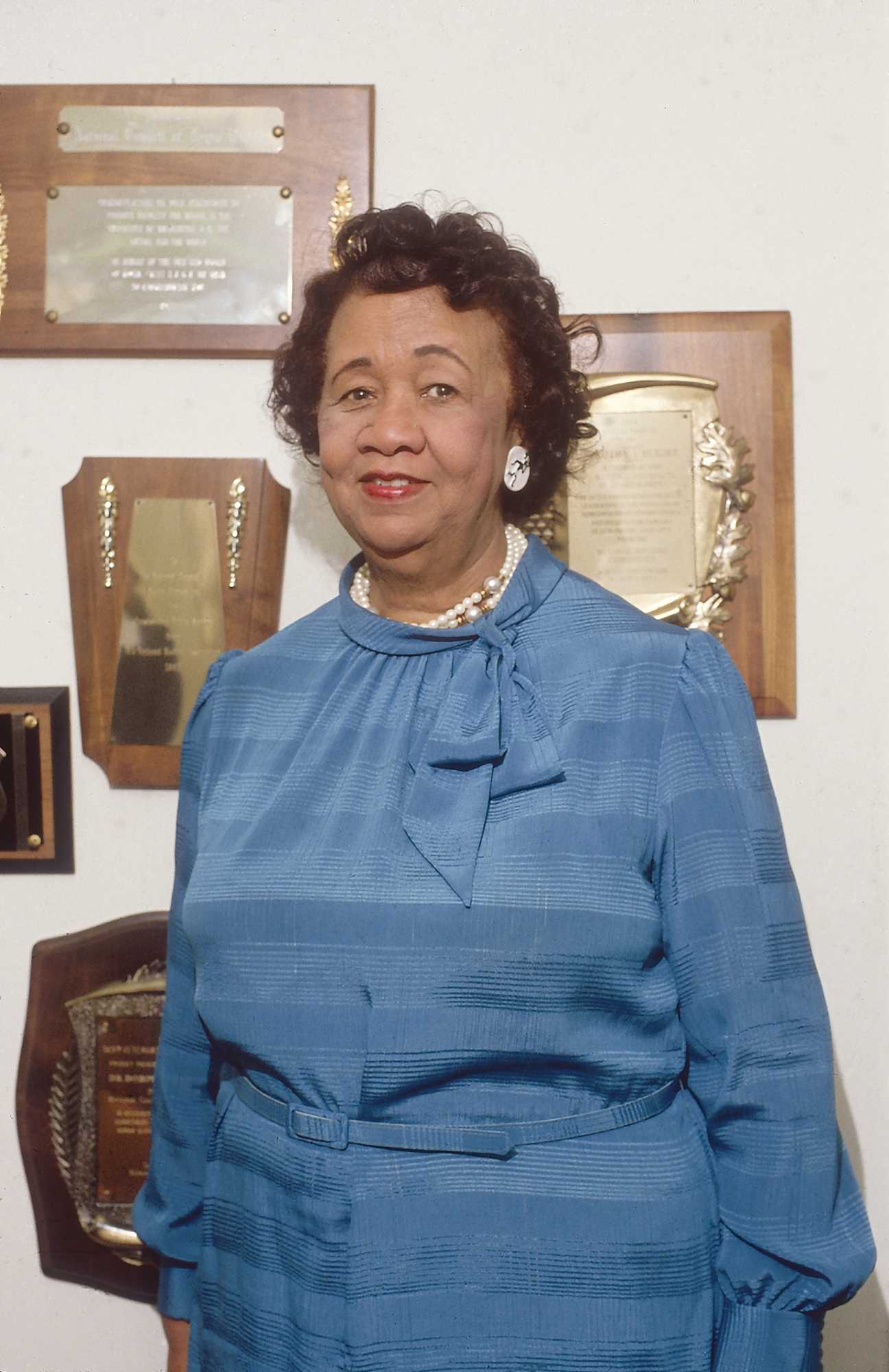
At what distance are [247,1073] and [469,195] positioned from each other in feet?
3.47

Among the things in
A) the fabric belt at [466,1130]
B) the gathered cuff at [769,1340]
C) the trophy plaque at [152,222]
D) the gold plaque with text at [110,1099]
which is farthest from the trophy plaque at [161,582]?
the gathered cuff at [769,1340]

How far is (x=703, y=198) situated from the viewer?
1478 mm

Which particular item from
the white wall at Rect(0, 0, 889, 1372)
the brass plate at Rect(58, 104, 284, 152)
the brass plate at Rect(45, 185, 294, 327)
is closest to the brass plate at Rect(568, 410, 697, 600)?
the white wall at Rect(0, 0, 889, 1372)

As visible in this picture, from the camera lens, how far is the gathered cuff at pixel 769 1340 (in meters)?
0.95

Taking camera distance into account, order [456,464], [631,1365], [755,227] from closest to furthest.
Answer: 1. [631,1365]
2. [456,464]
3. [755,227]

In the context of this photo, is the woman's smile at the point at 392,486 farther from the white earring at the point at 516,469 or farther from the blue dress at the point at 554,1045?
the blue dress at the point at 554,1045

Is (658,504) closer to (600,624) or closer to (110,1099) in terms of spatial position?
(600,624)

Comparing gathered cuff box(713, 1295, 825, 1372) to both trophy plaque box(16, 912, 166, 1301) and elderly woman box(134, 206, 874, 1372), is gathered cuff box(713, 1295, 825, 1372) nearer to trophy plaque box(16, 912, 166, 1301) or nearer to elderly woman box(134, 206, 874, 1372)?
elderly woman box(134, 206, 874, 1372)

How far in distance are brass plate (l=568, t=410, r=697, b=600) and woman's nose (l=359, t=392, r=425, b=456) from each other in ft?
1.47

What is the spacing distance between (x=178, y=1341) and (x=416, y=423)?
0.94 meters

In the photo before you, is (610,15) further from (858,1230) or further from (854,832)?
(858,1230)

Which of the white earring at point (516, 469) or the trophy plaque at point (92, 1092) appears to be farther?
the trophy plaque at point (92, 1092)

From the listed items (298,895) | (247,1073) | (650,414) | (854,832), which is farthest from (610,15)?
(247,1073)

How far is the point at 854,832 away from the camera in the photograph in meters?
1.48
